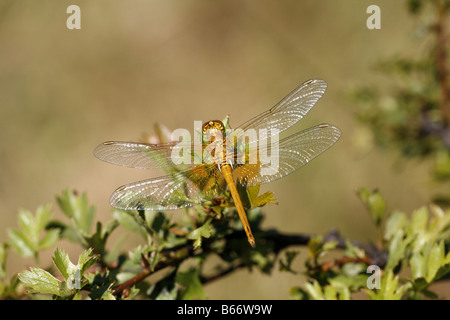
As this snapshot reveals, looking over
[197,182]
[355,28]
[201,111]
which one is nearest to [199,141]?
[197,182]

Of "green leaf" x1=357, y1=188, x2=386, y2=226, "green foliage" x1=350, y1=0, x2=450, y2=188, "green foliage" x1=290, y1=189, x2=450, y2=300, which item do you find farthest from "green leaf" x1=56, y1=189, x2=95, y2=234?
"green foliage" x1=350, y1=0, x2=450, y2=188

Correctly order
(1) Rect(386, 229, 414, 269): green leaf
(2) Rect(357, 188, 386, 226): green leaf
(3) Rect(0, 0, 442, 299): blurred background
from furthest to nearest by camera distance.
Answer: (3) Rect(0, 0, 442, 299): blurred background < (2) Rect(357, 188, 386, 226): green leaf < (1) Rect(386, 229, 414, 269): green leaf

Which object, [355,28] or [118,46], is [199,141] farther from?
[118,46]

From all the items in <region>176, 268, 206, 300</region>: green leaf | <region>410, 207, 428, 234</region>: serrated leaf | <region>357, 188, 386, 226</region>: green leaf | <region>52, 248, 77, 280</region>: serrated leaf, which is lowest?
<region>176, 268, 206, 300</region>: green leaf

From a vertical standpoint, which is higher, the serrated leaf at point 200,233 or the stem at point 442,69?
the stem at point 442,69

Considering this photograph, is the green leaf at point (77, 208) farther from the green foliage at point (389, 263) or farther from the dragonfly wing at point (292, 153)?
the green foliage at point (389, 263)

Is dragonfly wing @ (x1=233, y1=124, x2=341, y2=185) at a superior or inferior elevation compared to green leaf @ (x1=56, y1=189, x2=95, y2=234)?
superior

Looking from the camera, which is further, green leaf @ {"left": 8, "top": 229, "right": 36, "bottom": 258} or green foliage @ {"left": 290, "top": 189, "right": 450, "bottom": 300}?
green leaf @ {"left": 8, "top": 229, "right": 36, "bottom": 258}

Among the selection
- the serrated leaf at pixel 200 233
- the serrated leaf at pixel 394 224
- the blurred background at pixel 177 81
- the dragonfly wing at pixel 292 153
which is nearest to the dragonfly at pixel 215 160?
the dragonfly wing at pixel 292 153

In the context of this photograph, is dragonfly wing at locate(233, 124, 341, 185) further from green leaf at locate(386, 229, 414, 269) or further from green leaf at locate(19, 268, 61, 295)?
green leaf at locate(19, 268, 61, 295)
